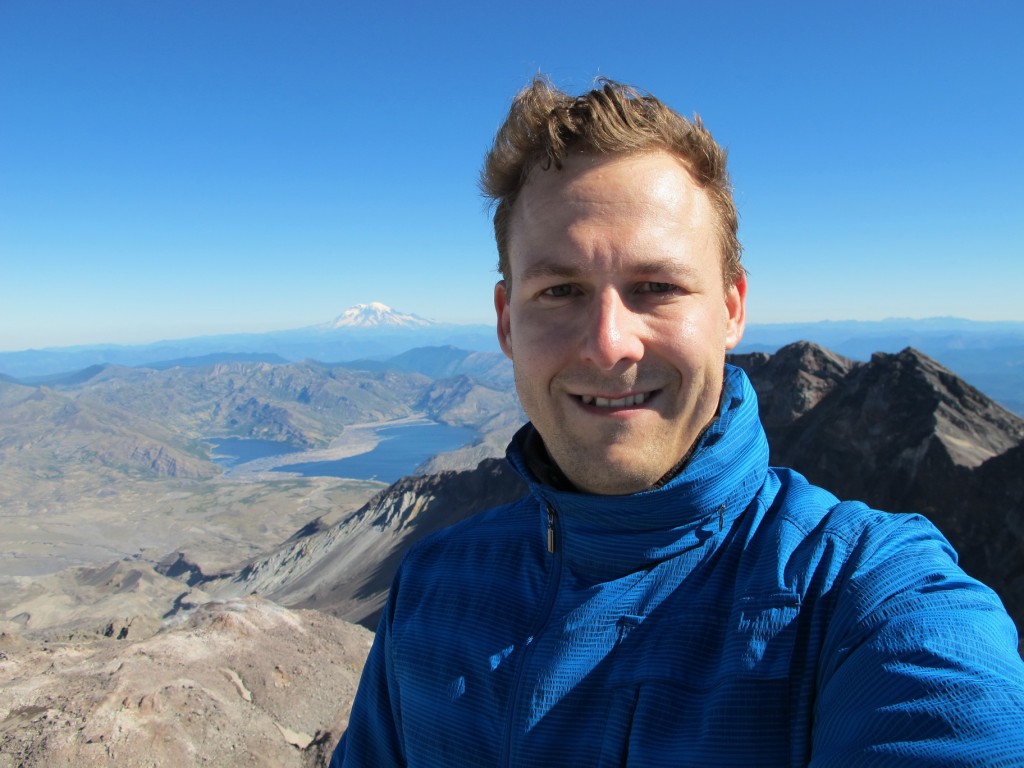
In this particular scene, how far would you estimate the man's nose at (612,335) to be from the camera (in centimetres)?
212

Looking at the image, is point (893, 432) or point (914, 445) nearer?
point (914, 445)

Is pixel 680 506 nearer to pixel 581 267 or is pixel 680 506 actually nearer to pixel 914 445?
pixel 581 267

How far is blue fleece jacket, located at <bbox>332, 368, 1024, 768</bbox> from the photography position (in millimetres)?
1496

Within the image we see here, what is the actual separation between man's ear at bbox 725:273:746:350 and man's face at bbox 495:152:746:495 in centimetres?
19

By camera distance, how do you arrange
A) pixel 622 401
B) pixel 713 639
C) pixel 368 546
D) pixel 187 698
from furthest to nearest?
pixel 368 546 < pixel 187 698 < pixel 622 401 < pixel 713 639

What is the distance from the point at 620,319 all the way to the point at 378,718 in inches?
76.3

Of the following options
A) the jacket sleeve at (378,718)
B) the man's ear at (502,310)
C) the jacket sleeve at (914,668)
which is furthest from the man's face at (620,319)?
the jacket sleeve at (378,718)

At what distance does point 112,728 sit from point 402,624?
13.3 m

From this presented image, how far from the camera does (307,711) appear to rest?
16.7 metres

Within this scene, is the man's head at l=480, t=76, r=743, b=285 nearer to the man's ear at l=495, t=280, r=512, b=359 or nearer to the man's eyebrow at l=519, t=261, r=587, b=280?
the man's ear at l=495, t=280, r=512, b=359

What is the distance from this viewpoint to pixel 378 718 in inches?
106

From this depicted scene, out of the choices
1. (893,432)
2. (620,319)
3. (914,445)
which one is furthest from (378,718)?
(893,432)

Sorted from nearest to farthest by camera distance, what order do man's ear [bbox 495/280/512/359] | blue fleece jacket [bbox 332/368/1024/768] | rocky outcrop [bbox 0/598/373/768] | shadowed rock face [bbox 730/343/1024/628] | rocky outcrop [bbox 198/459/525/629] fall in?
blue fleece jacket [bbox 332/368/1024/768], man's ear [bbox 495/280/512/359], rocky outcrop [bbox 0/598/373/768], shadowed rock face [bbox 730/343/1024/628], rocky outcrop [bbox 198/459/525/629]

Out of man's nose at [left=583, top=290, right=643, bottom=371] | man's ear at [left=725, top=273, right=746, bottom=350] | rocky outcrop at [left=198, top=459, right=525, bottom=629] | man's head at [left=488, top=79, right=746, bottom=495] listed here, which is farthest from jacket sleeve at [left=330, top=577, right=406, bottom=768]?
rocky outcrop at [left=198, top=459, right=525, bottom=629]
